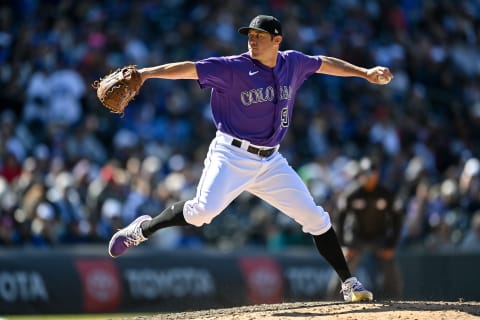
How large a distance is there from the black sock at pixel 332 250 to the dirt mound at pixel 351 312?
1.06ft

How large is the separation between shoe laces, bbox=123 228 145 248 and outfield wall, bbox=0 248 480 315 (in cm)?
456

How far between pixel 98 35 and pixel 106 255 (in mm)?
4778

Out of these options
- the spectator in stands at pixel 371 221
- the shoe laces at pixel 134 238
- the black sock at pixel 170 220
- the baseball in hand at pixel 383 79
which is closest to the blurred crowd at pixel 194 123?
the spectator in stands at pixel 371 221

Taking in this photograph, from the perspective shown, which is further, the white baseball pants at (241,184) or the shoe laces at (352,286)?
the shoe laces at (352,286)

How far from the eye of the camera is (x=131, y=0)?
17844 millimetres

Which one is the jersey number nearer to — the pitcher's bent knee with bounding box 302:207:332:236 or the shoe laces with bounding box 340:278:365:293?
the pitcher's bent knee with bounding box 302:207:332:236

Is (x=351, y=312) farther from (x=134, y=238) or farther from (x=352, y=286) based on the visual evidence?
(x=134, y=238)

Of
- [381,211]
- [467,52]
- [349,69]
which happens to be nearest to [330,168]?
[381,211]

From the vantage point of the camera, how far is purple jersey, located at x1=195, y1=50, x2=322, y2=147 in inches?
298

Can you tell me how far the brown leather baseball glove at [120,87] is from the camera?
293 inches

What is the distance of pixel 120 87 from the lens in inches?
296

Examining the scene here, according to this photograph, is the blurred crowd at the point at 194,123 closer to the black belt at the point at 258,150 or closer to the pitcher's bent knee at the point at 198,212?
the pitcher's bent knee at the point at 198,212

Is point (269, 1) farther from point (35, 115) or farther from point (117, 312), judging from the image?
point (117, 312)

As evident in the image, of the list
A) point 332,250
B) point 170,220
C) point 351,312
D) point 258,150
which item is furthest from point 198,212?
point 351,312
